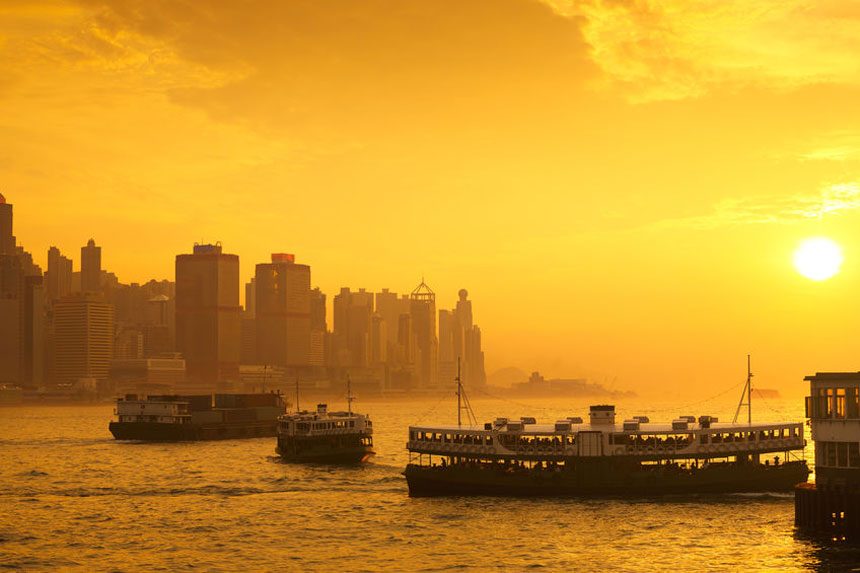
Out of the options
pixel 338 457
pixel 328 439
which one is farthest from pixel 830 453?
pixel 328 439

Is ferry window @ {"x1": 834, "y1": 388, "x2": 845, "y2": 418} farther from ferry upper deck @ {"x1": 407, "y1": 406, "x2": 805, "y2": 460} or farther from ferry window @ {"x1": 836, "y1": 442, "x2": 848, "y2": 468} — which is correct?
ferry upper deck @ {"x1": 407, "y1": 406, "x2": 805, "y2": 460}

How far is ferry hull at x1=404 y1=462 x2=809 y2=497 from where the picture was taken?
110m

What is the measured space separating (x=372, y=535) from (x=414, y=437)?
90.3ft

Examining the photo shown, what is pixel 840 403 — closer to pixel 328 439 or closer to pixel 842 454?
pixel 842 454

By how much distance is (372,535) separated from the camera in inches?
3745

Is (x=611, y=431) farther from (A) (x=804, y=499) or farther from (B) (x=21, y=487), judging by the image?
(B) (x=21, y=487)

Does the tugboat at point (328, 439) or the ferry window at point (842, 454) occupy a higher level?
the ferry window at point (842, 454)

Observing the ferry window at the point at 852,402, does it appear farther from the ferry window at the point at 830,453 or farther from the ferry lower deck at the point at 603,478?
the ferry lower deck at the point at 603,478

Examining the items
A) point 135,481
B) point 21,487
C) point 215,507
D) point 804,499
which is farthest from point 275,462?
point 804,499

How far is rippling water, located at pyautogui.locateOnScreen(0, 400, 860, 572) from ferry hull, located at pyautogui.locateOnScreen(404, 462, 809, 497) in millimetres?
1426

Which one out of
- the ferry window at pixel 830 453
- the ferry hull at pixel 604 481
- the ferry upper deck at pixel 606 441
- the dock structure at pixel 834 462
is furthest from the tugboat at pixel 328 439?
the ferry window at pixel 830 453

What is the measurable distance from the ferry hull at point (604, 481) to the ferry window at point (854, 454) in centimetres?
2764

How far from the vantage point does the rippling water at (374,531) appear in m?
83.4

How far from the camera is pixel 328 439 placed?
163 m
